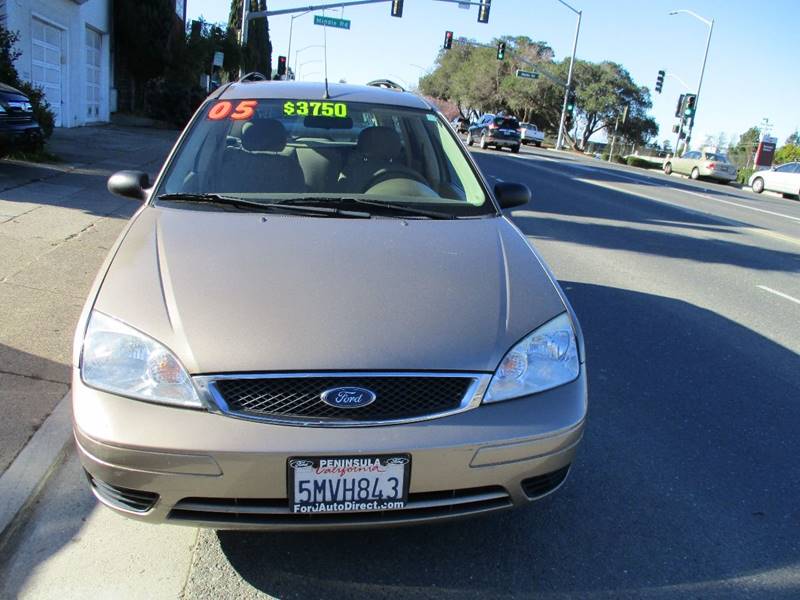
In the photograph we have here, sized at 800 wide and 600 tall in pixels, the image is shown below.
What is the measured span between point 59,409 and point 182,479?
180 centimetres

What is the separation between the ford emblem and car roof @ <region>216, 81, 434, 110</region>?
98.7 inches

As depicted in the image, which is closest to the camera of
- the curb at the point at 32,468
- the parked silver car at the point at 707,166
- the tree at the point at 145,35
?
the curb at the point at 32,468

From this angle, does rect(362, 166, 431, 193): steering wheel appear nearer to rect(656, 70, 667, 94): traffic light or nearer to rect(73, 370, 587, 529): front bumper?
rect(73, 370, 587, 529): front bumper

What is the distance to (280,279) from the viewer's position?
9.09 ft

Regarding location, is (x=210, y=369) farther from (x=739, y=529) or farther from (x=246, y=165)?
(x=739, y=529)

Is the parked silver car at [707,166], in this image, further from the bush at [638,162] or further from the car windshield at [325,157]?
the car windshield at [325,157]

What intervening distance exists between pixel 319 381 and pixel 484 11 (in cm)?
3364

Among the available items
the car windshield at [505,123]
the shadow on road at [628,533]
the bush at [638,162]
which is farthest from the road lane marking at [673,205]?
the bush at [638,162]

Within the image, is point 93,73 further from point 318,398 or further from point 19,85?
point 318,398

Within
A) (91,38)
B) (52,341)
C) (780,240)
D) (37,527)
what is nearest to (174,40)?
(91,38)

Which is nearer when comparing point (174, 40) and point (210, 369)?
point (210, 369)

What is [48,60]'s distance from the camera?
Answer: 18266mm

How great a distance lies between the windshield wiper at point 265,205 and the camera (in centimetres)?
348

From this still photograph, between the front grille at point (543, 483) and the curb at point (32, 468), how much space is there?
2005 mm
